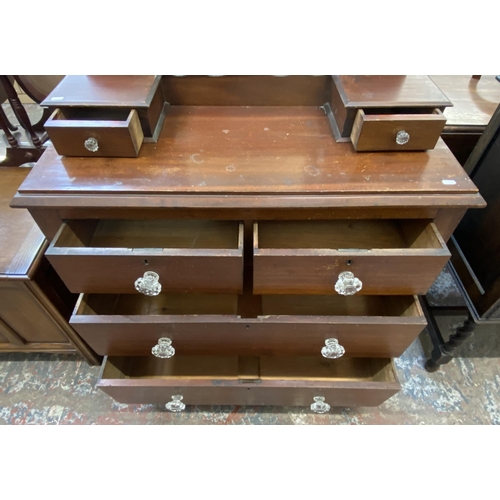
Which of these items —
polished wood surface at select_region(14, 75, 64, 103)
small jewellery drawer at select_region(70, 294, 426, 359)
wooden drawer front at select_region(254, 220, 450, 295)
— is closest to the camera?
wooden drawer front at select_region(254, 220, 450, 295)

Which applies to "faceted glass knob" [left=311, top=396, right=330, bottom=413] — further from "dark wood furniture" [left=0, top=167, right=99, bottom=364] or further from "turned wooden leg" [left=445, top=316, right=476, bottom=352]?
"dark wood furniture" [left=0, top=167, right=99, bottom=364]

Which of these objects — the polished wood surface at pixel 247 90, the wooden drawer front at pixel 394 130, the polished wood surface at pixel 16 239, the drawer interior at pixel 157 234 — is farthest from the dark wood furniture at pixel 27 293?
the wooden drawer front at pixel 394 130

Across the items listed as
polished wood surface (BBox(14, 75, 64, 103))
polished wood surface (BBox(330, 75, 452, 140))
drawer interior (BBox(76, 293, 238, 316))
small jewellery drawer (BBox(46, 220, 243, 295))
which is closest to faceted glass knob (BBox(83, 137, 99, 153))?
small jewellery drawer (BBox(46, 220, 243, 295))

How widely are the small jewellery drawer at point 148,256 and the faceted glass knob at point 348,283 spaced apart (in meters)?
0.21

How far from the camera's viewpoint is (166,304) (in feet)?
3.23

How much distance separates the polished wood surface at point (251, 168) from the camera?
69cm

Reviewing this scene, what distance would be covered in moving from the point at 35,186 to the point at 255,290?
1.59 feet

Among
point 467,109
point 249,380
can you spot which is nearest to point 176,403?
point 249,380

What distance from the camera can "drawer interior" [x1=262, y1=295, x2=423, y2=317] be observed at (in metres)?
0.95

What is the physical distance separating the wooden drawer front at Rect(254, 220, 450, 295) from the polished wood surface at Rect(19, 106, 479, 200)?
0.11 m

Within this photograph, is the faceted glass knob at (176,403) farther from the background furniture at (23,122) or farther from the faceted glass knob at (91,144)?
the background furniture at (23,122)

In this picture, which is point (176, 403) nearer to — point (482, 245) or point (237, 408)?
point (237, 408)

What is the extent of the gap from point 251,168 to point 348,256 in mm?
263

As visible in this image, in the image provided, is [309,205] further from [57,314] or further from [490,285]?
[57,314]
